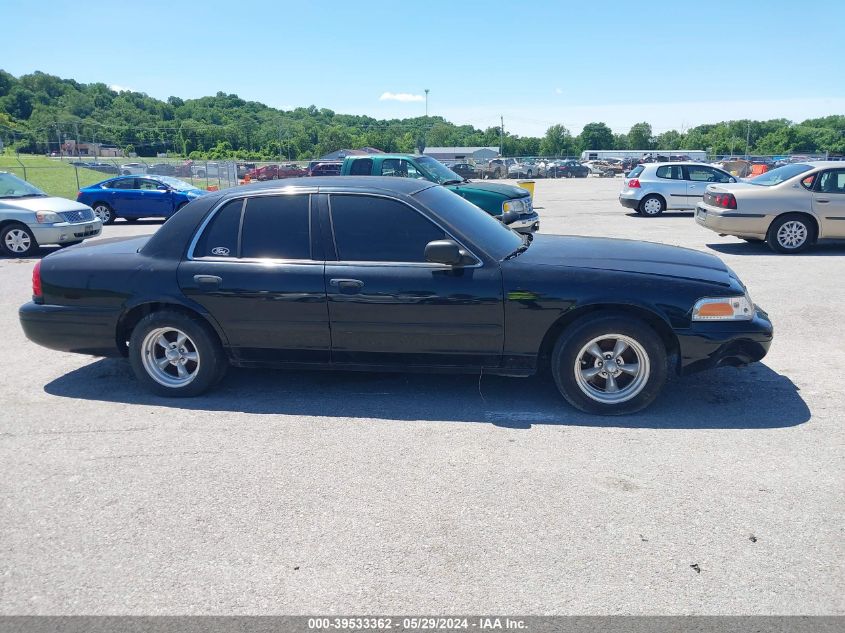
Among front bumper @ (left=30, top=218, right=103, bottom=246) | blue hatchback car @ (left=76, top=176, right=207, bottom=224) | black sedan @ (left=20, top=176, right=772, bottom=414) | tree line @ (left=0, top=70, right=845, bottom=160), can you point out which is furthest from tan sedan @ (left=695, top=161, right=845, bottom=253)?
tree line @ (left=0, top=70, right=845, bottom=160)

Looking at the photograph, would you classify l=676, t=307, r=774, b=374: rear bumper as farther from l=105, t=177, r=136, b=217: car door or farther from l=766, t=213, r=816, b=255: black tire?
l=105, t=177, r=136, b=217: car door

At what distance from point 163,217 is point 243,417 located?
58.1 ft

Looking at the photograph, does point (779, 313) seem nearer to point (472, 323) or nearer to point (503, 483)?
point (472, 323)

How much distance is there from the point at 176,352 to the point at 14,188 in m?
10.6

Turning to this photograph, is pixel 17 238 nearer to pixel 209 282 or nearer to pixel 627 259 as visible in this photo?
pixel 209 282

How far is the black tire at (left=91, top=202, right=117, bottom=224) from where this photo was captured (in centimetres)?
1992

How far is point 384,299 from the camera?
4.82 metres

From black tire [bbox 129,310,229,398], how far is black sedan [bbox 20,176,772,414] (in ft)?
0.04

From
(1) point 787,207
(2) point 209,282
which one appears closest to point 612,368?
(2) point 209,282

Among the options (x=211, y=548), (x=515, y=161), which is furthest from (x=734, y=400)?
(x=515, y=161)

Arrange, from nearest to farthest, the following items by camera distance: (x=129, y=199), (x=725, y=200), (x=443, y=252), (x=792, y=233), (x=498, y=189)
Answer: (x=443, y=252), (x=792, y=233), (x=725, y=200), (x=498, y=189), (x=129, y=199)

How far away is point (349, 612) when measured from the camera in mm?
2793

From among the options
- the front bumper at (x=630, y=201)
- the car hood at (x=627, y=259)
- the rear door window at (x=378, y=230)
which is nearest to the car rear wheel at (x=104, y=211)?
the front bumper at (x=630, y=201)

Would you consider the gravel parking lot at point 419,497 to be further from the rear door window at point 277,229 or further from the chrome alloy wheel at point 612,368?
the rear door window at point 277,229
